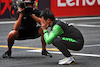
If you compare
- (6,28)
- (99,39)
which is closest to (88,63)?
(99,39)

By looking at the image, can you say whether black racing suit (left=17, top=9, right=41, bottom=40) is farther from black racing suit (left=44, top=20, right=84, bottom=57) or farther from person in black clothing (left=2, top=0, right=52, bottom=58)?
black racing suit (left=44, top=20, right=84, bottom=57)

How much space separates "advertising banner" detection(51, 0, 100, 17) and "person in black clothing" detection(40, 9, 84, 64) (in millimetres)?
10937

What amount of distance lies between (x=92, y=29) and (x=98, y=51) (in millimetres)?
4877

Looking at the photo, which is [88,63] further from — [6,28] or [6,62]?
[6,28]

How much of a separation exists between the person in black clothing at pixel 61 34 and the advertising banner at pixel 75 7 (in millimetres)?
10937

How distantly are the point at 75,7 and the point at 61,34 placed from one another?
1146 cm

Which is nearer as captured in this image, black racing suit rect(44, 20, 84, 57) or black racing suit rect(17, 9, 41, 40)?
black racing suit rect(44, 20, 84, 57)

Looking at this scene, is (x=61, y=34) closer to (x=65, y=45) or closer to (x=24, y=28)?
(x=65, y=45)

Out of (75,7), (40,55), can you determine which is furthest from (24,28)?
(75,7)

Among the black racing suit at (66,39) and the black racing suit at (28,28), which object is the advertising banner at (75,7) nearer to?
the black racing suit at (28,28)

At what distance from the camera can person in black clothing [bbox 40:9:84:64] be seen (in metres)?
7.11

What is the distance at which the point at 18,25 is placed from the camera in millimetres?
8023

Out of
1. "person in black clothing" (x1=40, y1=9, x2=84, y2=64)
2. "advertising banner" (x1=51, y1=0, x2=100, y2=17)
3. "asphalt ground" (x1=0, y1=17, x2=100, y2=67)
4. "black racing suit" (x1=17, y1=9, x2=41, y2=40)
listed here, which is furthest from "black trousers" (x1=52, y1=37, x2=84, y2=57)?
"advertising banner" (x1=51, y1=0, x2=100, y2=17)

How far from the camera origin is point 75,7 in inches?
734
